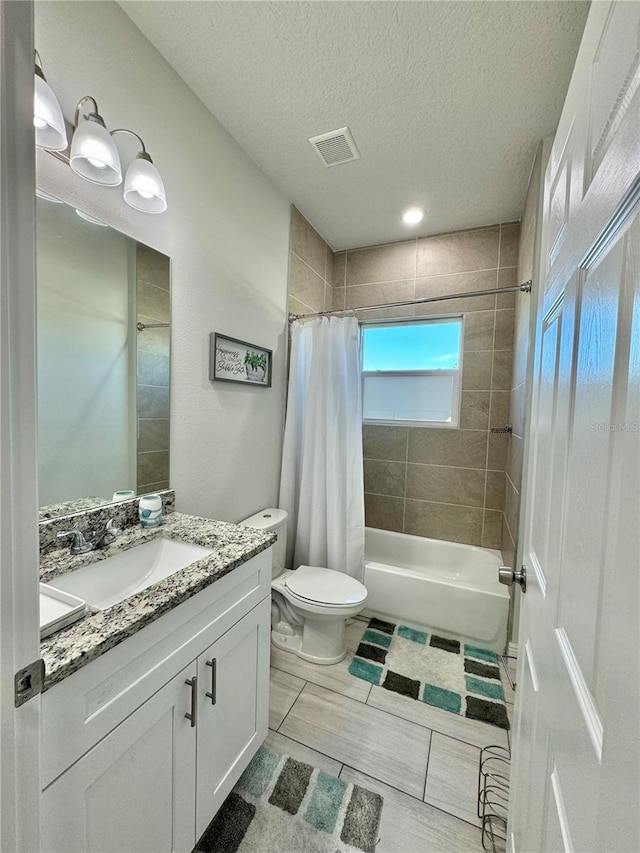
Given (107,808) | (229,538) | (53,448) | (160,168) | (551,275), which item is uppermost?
(160,168)

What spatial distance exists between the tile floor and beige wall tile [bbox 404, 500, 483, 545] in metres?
0.99

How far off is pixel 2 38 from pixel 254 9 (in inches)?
51.4

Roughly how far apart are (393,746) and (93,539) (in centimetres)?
145

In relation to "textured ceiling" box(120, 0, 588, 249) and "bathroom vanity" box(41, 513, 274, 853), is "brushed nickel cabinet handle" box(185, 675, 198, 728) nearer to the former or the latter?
"bathroom vanity" box(41, 513, 274, 853)

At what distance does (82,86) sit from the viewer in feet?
3.57

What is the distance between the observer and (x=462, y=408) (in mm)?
2566

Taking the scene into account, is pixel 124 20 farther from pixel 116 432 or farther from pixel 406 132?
pixel 116 432

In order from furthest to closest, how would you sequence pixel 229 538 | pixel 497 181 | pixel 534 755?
pixel 497 181
pixel 229 538
pixel 534 755

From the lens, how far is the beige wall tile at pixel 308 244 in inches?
91.7

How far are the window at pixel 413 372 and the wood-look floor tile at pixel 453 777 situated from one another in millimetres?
1890

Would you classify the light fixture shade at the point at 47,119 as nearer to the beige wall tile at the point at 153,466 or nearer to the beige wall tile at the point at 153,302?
the beige wall tile at the point at 153,302

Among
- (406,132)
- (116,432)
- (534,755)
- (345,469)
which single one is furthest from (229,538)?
(406,132)

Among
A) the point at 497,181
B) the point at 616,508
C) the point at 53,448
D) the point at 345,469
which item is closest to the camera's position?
the point at 616,508

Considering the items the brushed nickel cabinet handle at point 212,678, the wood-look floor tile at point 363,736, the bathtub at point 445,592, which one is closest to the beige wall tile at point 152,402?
the brushed nickel cabinet handle at point 212,678
